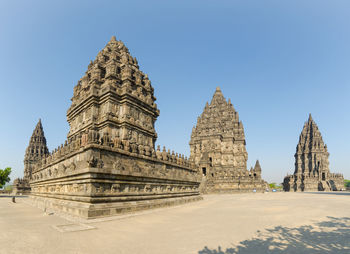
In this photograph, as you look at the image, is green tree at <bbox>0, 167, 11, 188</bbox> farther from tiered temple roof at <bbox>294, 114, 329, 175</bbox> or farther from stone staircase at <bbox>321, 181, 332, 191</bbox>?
tiered temple roof at <bbox>294, 114, 329, 175</bbox>

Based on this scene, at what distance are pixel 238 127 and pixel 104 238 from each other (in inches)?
2495

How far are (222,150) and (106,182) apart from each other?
5116cm

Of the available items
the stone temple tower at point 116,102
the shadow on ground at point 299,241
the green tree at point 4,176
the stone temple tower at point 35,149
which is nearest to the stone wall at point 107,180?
the stone temple tower at point 116,102

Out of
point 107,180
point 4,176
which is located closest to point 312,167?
point 107,180

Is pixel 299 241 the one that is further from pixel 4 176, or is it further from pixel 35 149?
pixel 35 149

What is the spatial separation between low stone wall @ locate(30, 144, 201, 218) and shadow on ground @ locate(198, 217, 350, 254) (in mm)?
7571

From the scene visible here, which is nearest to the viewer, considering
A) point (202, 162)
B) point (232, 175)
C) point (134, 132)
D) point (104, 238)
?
point (104, 238)

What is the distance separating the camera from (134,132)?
20266 millimetres

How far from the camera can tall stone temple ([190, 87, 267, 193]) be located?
48.5 meters

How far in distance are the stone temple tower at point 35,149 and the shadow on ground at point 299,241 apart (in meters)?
67.8

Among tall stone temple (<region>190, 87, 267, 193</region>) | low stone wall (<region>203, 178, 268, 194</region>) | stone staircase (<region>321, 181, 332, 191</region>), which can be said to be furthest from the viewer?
stone staircase (<region>321, 181, 332, 191</region>)

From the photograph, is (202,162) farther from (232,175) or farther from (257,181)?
(257,181)

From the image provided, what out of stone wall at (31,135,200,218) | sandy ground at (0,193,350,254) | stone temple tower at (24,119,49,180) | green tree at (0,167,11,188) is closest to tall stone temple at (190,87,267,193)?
stone wall at (31,135,200,218)

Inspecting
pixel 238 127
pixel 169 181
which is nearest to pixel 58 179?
pixel 169 181
